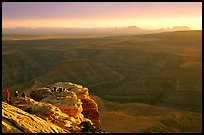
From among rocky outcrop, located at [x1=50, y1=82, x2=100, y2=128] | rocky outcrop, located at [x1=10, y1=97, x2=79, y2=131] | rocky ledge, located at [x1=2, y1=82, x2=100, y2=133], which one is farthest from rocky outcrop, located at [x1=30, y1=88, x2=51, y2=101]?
rocky outcrop, located at [x1=10, y1=97, x2=79, y2=131]

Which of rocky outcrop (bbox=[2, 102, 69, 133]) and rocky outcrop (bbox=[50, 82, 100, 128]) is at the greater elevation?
rocky outcrop (bbox=[2, 102, 69, 133])

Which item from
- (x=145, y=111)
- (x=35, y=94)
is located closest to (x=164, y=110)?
(x=145, y=111)

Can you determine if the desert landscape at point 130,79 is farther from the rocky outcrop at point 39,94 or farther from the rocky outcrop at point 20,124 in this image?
the rocky outcrop at point 20,124

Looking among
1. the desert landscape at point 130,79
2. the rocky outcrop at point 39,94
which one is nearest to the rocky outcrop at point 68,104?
the rocky outcrop at point 39,94

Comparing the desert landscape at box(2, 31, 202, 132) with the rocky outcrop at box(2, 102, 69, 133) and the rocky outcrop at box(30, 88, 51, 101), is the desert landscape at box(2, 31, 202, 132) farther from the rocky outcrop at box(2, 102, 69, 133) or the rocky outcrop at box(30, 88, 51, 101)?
the rocky outcrop at box(2, 102, 69, 133)

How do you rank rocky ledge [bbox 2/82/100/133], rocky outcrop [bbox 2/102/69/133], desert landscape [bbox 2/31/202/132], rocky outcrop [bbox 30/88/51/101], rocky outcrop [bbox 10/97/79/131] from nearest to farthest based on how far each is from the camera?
1. rocky outcrop [bbox 2/102/69/133]
2. rocky ledge [bbox 2/82/100/133]
3. rocky outcrop [bbox 10/97/79/131]
4. rocky outcrop [bbox 30/88/51/101]
5. desert landscape [bbox 2/31/202/132]

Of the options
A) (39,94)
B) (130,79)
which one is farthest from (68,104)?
(130,79)

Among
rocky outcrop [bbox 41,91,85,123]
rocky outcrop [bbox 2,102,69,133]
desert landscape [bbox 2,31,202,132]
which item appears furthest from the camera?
desert landscape [bbox 2,31,202,132]

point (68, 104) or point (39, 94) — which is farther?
point (39, 94)

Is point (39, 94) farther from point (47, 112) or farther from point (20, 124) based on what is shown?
point (20, 124)

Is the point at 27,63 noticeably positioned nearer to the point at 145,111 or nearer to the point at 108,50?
the point at 108,50

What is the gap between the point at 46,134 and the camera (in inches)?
514

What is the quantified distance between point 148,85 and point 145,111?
1776 centimetres

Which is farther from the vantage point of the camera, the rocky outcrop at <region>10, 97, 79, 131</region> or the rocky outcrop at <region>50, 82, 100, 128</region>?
the rocky outcrop at <region>50, 82, 100, 128</region>
